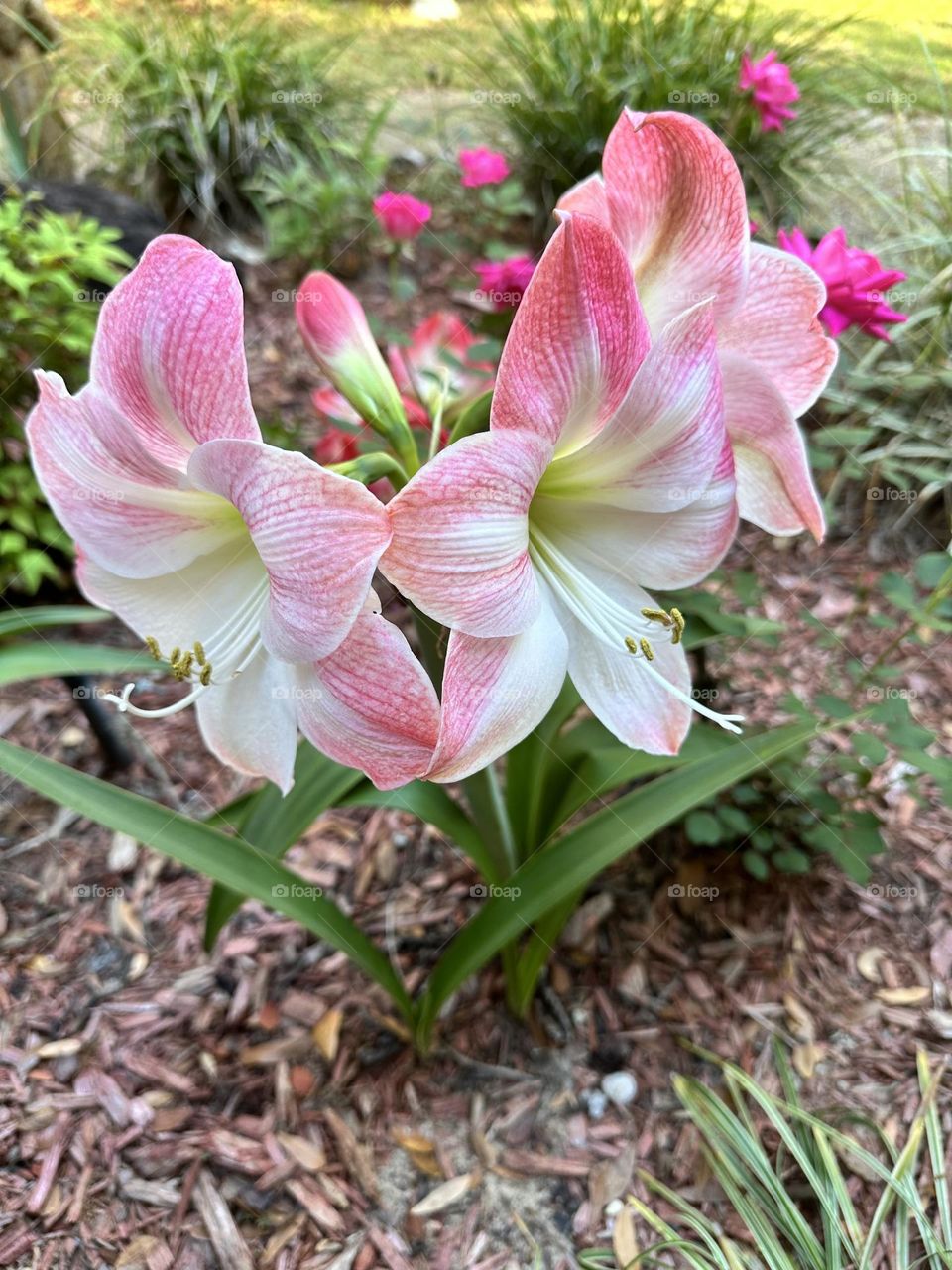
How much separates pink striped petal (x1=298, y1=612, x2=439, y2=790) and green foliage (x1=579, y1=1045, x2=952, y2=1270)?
0.75 metres

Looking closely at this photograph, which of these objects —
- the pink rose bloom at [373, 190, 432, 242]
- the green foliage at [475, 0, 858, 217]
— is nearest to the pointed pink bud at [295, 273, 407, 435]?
the pink rose bloom at [373, 190, 432, 242]

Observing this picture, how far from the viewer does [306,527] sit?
0.68 meters

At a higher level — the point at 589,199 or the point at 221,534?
the point at 589,199

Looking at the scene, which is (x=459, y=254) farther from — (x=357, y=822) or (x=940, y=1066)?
(x=940, y=1066)

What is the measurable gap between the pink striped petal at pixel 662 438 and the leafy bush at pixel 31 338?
1.45m

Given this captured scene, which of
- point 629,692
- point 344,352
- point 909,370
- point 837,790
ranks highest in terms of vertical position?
point 344,352

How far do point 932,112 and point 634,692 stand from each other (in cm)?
293

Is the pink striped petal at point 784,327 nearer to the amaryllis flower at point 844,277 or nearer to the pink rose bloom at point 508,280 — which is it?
the amaryllis flower at point 844,277

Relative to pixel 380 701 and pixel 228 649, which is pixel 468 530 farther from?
pixel 228 649

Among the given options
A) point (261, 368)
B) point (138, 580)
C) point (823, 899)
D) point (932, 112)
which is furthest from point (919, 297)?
point (138, 580)

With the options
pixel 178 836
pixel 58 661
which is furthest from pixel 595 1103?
pixel 58 661

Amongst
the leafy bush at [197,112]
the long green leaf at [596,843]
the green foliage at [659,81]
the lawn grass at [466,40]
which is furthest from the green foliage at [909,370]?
the leafy bush at [197,112]

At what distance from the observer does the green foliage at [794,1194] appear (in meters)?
1.10

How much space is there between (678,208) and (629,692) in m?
0.49
